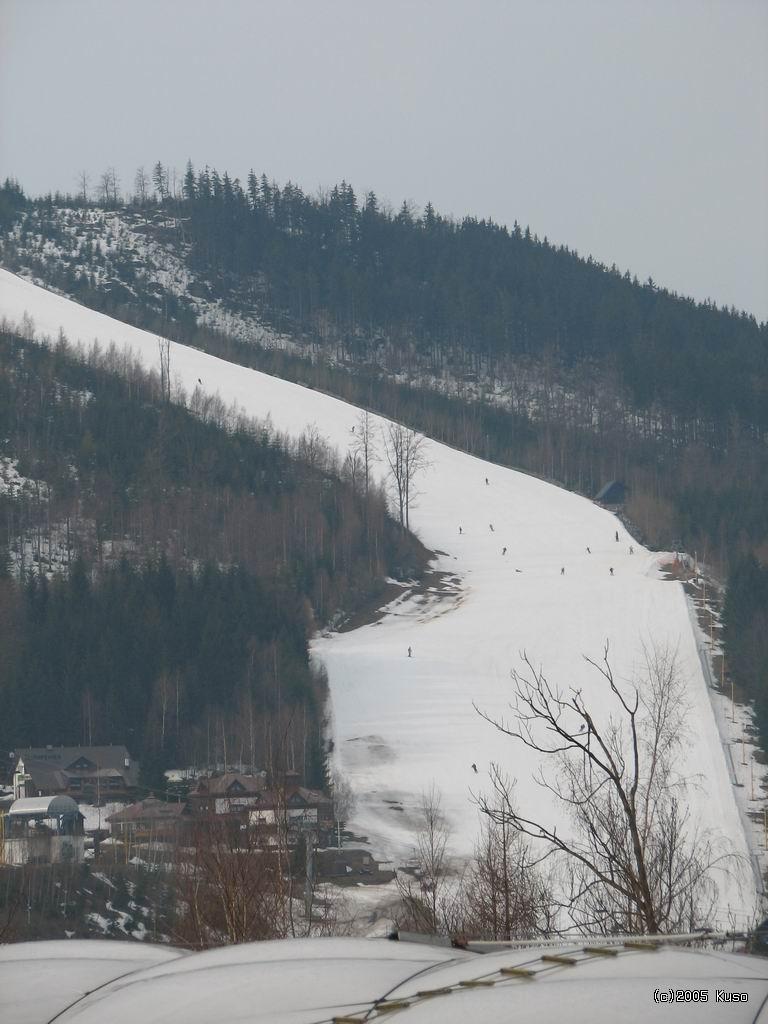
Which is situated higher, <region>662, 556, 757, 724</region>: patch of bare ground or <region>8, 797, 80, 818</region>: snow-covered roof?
<region>662, 556, 757, 724</region>: patch of bare ground

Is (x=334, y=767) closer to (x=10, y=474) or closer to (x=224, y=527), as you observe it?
(x=224, y=527)

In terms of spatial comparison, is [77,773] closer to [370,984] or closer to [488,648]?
[488,648]

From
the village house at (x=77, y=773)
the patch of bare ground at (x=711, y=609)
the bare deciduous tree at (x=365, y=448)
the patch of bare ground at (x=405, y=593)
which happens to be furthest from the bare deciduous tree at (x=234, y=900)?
the bare deciduous tree at (x=365, y=448)

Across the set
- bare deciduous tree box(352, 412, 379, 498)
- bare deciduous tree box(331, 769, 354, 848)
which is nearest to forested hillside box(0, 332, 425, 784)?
bare deciduous tree box(331, 769, 354, 848)

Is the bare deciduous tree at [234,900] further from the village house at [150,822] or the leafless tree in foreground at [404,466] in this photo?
the leafless tree in foreground at [404,466]

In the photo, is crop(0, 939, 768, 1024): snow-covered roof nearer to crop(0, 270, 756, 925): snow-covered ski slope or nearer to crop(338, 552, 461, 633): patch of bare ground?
crop(0, 270, 756, 925): snow-covered ski slope

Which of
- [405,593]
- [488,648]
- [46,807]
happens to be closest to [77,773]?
[46,807]
